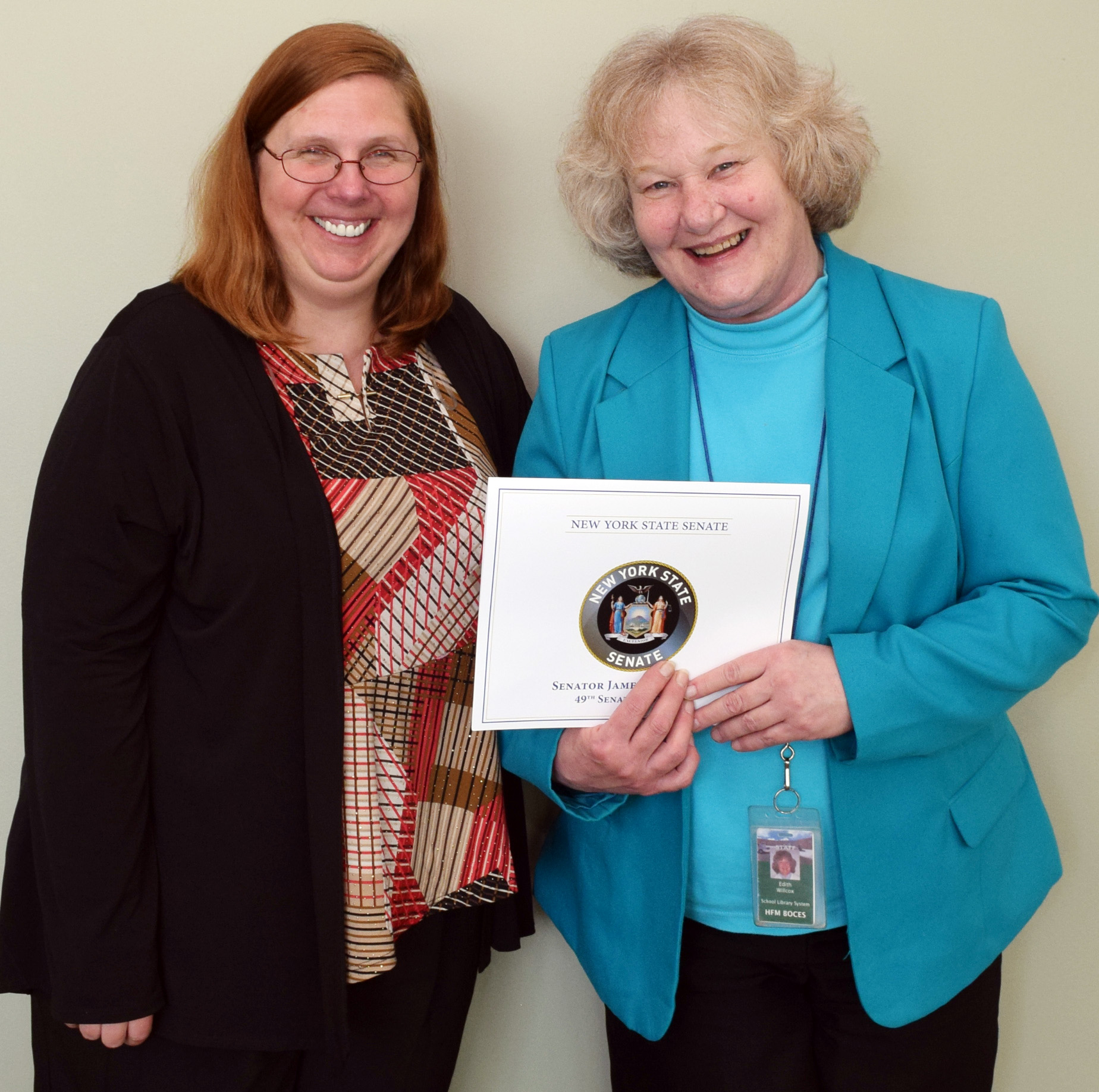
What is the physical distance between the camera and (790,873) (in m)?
1.49

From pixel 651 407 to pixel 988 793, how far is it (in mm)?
773

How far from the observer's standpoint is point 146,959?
1.52 metres

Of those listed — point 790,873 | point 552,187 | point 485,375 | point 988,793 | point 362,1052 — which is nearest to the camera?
point 790,873

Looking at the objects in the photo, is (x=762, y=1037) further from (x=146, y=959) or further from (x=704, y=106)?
(x=704, y=106)

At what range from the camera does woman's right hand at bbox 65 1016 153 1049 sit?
152 cm

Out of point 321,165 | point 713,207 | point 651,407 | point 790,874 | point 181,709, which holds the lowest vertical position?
point 790,874

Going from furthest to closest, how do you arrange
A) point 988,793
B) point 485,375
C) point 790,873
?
point 485,375, point 988,793, point 790,873

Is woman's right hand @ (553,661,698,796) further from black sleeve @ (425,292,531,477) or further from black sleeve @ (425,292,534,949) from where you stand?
black sleeve @ (425,292,531,477)

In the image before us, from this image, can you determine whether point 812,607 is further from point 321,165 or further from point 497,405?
point 321,165

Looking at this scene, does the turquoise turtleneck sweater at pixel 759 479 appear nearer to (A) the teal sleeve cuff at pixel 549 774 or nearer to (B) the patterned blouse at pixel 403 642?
(A) the teal sleeve cuff at pixel 549 774

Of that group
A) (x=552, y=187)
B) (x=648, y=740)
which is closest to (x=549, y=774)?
(x=648, y=740)

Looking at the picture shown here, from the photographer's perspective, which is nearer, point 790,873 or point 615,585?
point 615,585

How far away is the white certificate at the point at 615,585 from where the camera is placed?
134 cm

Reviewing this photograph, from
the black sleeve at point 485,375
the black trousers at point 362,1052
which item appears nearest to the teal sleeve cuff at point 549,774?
the black trousers at point 362,1052
